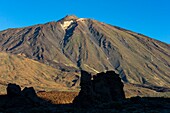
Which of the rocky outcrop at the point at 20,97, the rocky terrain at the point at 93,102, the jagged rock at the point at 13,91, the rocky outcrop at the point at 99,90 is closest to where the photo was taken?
the rocky terrain at the point at 93,102

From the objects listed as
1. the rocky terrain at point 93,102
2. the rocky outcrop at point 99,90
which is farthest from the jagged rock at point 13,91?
the rocky outcrop at point 99,90

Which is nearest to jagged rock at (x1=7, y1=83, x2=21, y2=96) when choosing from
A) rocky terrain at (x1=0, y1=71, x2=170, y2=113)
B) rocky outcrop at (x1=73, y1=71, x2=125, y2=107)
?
rocky terrain at (x1=0, y1=71, x2=170, y2=113)

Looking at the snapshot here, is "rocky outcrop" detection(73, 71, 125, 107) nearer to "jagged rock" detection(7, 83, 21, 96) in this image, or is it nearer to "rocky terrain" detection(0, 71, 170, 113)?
"rocky terrain" detection(0, 71, 170, 113)

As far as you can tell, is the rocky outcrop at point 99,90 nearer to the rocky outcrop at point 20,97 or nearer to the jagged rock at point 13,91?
the rocky outcrop at point 20,97

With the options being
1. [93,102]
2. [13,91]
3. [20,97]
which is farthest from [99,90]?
[13,91]

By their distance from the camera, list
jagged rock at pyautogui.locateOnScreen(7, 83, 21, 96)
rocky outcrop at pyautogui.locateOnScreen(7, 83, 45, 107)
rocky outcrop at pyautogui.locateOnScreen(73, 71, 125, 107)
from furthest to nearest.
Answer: jagged rock at pyautogui.locateOnScreen(7, 83, 21, 96) → rocky outcrop at pyautogui.locateOnScreen(7, 83, 45, 107) → rocky outcrop at pyautogui.locateOnScreen(73, 71, 125, 107)

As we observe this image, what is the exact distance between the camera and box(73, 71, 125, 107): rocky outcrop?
101 ft

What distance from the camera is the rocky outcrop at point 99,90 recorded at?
3081cm

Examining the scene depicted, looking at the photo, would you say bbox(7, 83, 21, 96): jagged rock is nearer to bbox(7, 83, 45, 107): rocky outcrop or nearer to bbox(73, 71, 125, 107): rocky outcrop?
bbox(7, 83, 45, 107): rocky outcrop

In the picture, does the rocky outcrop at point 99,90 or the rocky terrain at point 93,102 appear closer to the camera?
the rocky terrain at point 93,102

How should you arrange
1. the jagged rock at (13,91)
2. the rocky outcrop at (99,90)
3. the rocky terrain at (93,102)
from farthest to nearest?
the jagged rock at (13,91) → the rocky outcrop at (99,90) → the rocky terrain at (93,102)

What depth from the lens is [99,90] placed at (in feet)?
115

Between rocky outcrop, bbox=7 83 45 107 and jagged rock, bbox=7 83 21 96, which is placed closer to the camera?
rocky outcrop, bbox=7 83 45 107

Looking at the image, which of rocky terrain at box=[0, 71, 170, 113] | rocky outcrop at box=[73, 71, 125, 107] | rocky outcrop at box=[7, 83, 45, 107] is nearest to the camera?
rocky terrain at box=[0, 71, 170, 113]
